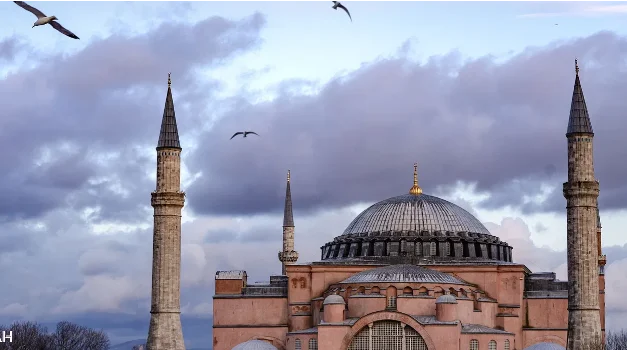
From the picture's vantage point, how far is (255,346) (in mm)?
62250

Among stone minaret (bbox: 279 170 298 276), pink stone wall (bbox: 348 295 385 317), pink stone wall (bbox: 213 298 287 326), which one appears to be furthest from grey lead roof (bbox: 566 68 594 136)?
stone minaret (bbox: 279 170 298 276)

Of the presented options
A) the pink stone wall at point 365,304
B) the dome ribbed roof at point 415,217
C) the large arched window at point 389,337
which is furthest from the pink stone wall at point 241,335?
the dome ribbed roof at point 415,217

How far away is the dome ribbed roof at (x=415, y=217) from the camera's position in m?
69.6

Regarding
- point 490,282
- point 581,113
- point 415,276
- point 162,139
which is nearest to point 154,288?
point 162,139

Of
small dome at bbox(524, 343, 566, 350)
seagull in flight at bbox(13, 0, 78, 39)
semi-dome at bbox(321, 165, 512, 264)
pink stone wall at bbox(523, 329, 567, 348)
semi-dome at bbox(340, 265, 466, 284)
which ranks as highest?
seagull in flight at bbox(13, 0, 78, 39)

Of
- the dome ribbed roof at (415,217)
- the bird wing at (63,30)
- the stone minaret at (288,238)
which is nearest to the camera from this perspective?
the bird wing at (63,30)

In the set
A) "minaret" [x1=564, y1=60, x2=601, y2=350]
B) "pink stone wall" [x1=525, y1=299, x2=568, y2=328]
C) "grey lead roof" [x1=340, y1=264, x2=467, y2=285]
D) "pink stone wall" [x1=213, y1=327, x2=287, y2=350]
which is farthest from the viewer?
"pink stone wall" [x1=213, y1=327, x2=287, y2=350]

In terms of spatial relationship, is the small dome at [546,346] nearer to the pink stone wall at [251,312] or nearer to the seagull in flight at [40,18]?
the pink stone wall at [251,312]

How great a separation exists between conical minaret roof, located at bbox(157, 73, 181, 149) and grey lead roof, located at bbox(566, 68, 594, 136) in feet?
55.3

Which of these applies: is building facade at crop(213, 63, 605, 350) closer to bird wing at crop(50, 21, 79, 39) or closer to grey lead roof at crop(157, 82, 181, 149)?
grey lead roof at crop(157, 82, 181, 149)

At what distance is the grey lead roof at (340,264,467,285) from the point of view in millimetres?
62312

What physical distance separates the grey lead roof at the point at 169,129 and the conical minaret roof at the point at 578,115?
1685 centimetres

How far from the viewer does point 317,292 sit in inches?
2584

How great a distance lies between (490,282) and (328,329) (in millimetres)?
9040
